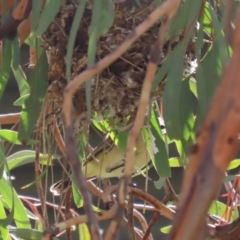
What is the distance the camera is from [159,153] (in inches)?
46.1

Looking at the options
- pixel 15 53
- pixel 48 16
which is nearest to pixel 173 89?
pixel 48 16

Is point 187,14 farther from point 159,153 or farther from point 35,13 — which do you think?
point 159,153

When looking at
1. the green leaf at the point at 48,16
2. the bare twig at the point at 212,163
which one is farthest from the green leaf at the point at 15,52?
the bare twig at the point at 212,163

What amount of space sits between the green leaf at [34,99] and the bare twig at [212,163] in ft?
2.37

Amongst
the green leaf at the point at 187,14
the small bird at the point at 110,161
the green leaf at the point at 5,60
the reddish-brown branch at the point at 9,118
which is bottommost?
the small bird at the point at 110,161

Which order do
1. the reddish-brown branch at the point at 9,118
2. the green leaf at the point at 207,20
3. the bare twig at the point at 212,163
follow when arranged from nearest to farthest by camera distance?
the bare twig at the point at 212,163
the green leaf at the point at 207,20
the reddish-brown branch at the point at 9,118

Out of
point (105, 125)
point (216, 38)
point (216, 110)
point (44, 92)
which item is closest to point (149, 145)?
point (105, 125)

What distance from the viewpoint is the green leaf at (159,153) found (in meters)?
1.16

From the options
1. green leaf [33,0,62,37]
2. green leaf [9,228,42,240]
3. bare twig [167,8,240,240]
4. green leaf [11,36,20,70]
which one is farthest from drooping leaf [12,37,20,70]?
bare twig [167,8,240,240]

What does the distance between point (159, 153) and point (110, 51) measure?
260 mm

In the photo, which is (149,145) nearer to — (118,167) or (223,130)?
(118,167)

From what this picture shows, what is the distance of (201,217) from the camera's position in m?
0.36

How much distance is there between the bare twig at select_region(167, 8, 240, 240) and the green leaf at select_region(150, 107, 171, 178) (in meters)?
0.78

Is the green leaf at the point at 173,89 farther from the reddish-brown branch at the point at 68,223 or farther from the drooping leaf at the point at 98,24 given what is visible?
the reddish-brown branch at the point at 68,223
